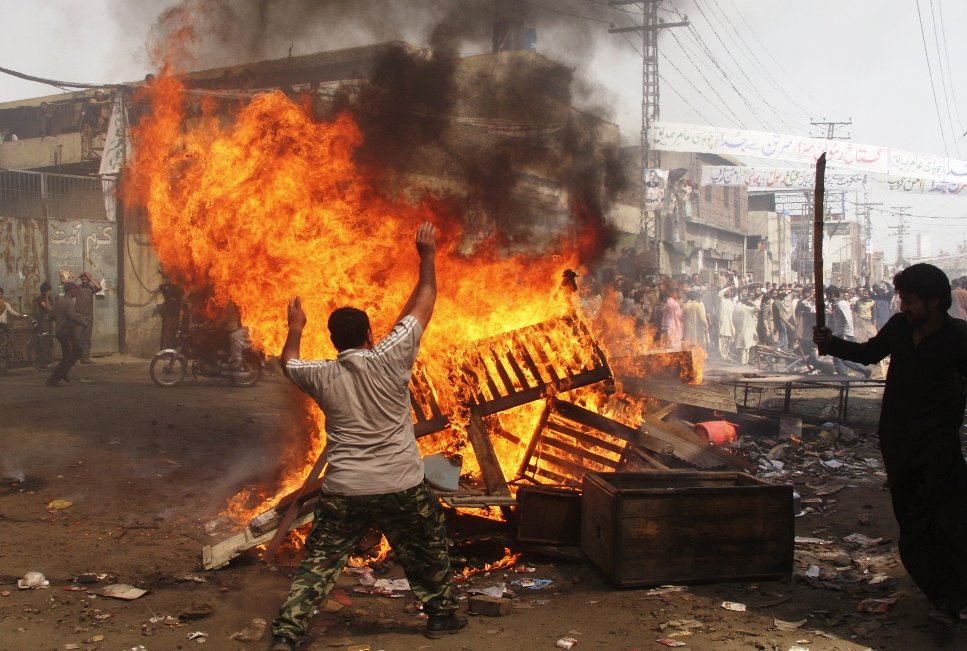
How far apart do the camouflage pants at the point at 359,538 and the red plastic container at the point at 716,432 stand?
563 cm

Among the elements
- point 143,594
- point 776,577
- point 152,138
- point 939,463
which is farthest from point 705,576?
point 152,138

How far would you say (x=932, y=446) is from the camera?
14.2 ft

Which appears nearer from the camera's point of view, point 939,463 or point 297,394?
point 939,463

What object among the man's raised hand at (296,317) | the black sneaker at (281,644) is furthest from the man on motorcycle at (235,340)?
the black sneaker at (281,644)

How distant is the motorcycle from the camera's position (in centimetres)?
1423

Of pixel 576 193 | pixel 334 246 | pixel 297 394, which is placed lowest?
pixel 297 394

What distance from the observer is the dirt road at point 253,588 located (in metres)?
4.39

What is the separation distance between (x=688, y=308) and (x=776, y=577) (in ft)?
48.9

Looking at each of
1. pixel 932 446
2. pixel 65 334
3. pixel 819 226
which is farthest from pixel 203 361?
pixel 932 446

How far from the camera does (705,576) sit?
509cm

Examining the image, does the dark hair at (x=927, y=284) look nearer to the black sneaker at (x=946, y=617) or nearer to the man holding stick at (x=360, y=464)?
the black sneaker at (x=946, y=617)

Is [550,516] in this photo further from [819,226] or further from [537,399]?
[819,226]

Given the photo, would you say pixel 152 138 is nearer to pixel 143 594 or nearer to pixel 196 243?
pixel 196 243

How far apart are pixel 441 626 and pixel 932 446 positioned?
2.87 meters
